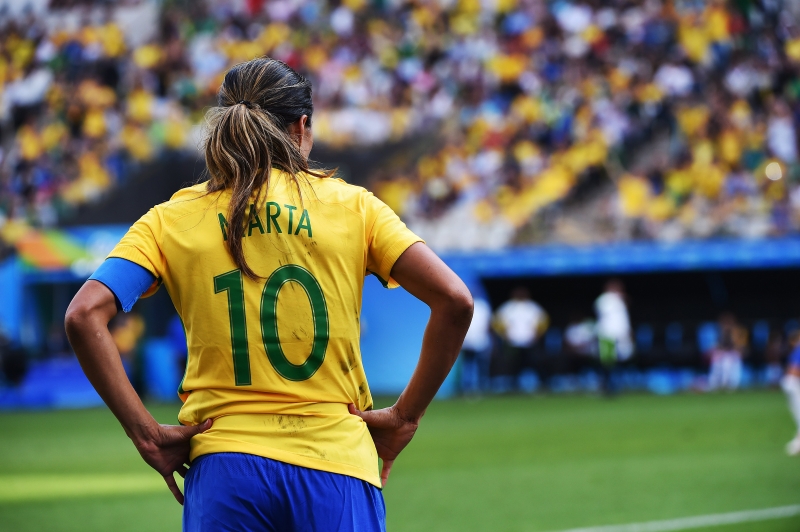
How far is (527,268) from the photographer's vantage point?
69.8 ft

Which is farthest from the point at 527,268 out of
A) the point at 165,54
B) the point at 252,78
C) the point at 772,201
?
the point at 252,78

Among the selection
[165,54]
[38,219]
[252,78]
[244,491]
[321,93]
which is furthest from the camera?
[165,54]

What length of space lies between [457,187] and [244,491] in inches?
814

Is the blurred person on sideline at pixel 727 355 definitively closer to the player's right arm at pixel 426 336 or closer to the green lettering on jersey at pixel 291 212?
the player's right arm at pixel 426 336

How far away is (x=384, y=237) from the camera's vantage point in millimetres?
2590

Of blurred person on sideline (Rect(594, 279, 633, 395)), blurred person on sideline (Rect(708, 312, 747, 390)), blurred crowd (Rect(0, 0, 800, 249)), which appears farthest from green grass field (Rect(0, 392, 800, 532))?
blurred crowd (Rect(0, 0, 800, 249))

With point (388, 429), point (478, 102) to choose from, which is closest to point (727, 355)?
point (478, 102)

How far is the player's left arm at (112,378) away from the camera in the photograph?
2492mm

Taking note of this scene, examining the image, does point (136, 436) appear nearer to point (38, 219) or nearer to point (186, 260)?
point (186, 260)

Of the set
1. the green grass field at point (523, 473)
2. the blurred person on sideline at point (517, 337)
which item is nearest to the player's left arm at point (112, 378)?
the green grass field at point (523, 473)

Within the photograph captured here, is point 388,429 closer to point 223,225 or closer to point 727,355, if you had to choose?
point 223,225

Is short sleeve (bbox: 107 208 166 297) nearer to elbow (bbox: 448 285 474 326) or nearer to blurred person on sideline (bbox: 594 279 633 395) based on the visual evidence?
elbow (bbox: 448 285 474 326)

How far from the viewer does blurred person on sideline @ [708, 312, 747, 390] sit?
20797 mm

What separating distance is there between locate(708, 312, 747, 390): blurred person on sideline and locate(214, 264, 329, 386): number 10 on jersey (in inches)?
758
